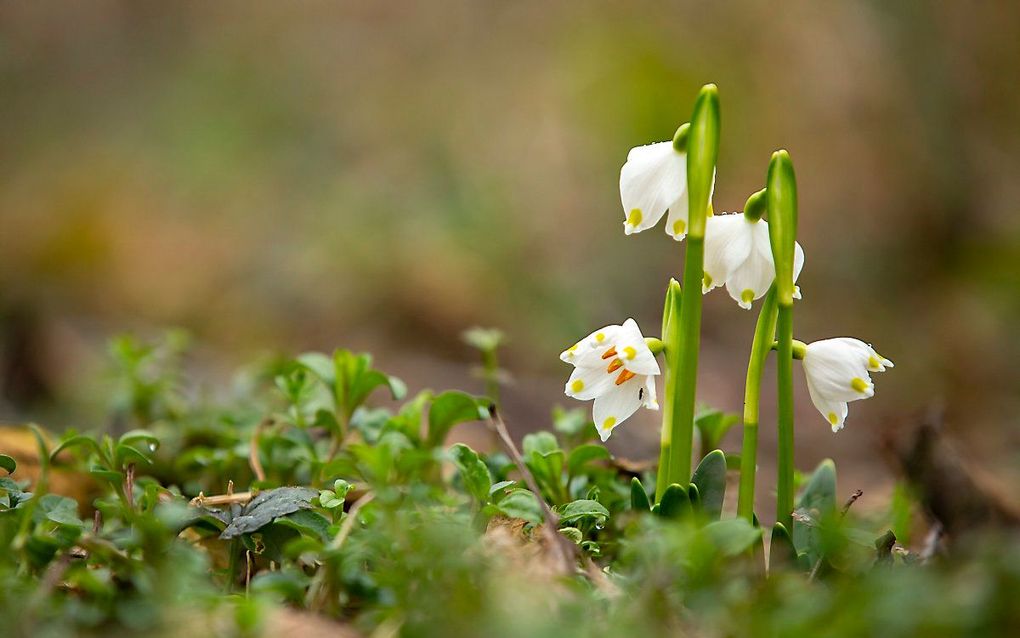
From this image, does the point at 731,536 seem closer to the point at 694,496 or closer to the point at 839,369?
the point at 694,496

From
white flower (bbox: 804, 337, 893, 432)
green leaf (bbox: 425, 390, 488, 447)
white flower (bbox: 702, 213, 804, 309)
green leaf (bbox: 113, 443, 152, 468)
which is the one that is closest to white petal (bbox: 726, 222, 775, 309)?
white flower (bbox: 702, 213, 804, 309)

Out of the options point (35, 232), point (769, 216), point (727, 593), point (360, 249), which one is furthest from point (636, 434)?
point (35, 232)

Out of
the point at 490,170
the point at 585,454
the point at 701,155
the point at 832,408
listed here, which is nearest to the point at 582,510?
the point at 585,454

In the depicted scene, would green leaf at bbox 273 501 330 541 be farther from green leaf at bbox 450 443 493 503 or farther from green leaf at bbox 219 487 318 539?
green leaf at bbox 450 443 493 503

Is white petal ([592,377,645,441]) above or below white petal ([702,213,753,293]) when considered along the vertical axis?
below

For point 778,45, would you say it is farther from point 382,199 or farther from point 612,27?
point 382,199

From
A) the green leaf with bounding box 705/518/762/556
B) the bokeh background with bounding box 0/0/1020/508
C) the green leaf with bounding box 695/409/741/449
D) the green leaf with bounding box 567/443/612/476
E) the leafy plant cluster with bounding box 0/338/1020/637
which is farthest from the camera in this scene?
the bokeh background with bounding box 0/0/1020/508

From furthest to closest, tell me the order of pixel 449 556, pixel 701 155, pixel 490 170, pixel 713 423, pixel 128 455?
pixel 490 170, pixel 713 423, pixel 128 455, pixel 701 155, pixel 449 556

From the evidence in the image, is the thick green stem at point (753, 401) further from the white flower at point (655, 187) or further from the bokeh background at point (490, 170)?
the bokeh background at point (490, 170)
